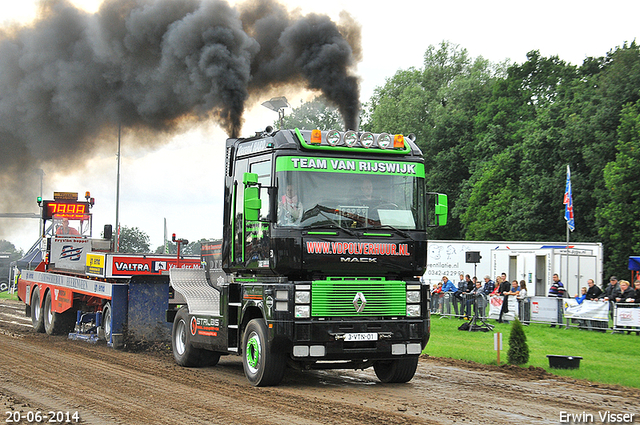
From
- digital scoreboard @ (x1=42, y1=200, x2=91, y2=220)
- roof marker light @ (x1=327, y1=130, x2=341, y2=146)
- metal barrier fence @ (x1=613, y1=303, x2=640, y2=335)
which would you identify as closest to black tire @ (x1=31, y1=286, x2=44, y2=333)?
digital scoreboard @ (x1=42, y1=200, x2=91, y2=220)

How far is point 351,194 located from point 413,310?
6.27ft

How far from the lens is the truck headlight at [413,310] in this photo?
35.1 feet

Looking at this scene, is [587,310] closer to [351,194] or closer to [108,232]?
[351,194]

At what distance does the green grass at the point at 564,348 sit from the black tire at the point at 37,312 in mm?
10138

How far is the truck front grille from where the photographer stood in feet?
33.4

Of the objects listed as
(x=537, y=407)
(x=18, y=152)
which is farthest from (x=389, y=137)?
(x=18, y=152)

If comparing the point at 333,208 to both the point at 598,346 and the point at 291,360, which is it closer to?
the point at 291,360

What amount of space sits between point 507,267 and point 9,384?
870 inches

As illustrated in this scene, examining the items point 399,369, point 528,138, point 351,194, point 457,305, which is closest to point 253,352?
point 399,369

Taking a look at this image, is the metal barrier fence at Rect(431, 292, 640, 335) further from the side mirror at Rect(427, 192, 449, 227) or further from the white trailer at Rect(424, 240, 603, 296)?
the side mirror at Rect(427, 192, 449, 227)

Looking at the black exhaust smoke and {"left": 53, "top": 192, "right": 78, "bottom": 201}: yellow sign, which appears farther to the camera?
{"left": 53, "top": 192, "right": 78, "bottom": 201}: yellow sign

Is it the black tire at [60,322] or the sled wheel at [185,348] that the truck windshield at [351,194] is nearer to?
the sled wheel at [185,348]

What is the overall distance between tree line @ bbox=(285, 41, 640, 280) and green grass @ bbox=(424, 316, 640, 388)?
18687mm

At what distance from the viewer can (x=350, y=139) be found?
35.4ft
